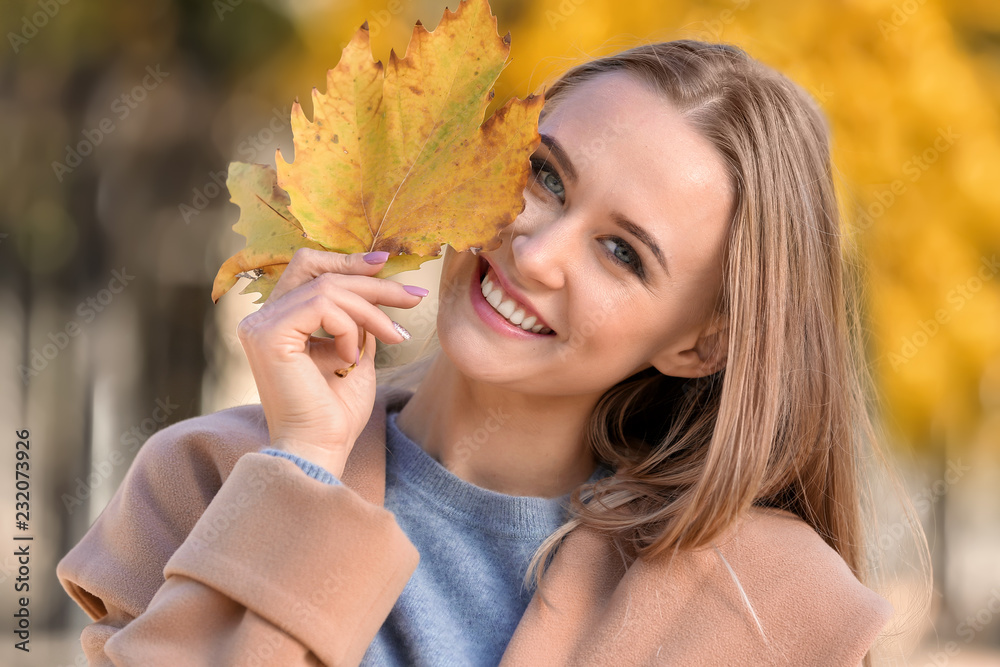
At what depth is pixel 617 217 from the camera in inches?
74.9

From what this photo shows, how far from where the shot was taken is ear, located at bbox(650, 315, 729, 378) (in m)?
2.23

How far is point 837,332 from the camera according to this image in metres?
2.29

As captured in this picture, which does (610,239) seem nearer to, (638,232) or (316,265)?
(638,232)

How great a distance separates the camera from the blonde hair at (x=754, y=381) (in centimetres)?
208

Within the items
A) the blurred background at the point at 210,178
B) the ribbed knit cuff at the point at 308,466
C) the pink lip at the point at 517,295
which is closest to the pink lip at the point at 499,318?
the pink lip at the point at 517,295

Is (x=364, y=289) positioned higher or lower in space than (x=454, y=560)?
Answer: higher

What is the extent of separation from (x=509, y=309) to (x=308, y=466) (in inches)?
20.3

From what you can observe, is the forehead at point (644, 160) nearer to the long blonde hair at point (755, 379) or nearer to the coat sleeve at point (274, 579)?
the long blonde hair at point (755, 379)

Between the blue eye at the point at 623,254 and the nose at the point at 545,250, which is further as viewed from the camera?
the blue eye at the point at 623,254

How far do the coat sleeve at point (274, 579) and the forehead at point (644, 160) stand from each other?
2.61ft

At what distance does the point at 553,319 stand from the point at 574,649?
695 mm

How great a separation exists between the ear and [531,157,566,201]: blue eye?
51cm

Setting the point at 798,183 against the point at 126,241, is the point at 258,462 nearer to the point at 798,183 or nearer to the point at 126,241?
the point at 798,183

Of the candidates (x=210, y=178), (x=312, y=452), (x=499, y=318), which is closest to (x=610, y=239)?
(x=499, y=318)
